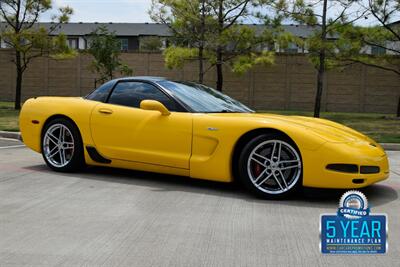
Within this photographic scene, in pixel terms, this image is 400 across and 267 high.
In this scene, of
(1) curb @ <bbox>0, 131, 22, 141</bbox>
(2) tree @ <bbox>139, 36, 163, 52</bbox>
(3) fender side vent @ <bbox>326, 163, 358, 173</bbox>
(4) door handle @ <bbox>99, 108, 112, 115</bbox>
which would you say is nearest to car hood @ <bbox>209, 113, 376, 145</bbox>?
(3) fender side vent @ <bbox>326, 163, 358, 173</bbox>

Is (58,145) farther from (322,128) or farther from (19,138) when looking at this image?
(19,138)

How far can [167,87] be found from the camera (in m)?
6.18

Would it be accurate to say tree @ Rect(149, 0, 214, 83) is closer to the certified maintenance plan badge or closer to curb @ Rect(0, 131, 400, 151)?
curb @ Rect(0, 131, 400, 151)

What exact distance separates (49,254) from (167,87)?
10.2 feet

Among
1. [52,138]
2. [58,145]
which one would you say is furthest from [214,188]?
[52,138]

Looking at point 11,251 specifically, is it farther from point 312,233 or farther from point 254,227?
point 312,233

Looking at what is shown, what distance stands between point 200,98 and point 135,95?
836mm

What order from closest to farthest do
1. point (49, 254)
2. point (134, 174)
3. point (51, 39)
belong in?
point (49, 254) → point (134, 174) → point (51, 39)

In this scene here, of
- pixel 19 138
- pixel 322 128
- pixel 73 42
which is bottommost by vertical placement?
pixel 19 138

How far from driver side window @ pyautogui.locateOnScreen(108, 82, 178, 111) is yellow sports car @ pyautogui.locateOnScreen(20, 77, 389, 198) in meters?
0.01

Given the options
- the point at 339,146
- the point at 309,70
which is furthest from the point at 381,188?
the point at 309,70

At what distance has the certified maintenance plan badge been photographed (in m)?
2.98

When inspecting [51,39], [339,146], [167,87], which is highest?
[51,39]

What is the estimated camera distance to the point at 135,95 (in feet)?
20.7
